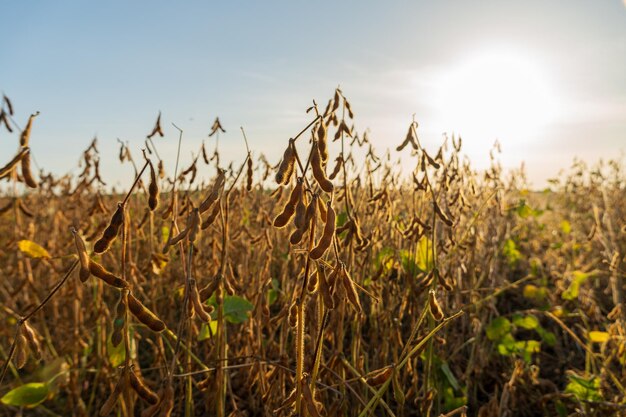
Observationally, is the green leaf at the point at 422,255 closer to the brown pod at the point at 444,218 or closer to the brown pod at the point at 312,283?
the brown pod at the point at 444,218

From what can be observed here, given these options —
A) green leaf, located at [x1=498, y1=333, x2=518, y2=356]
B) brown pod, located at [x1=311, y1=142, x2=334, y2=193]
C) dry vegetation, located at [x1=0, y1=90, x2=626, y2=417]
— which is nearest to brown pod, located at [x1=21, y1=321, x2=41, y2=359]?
dry vegetation, located at [x1=0, y1=90, x2=626, y2=417]

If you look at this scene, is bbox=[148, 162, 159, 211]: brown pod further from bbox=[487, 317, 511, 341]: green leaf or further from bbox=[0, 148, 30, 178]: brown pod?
bbox=[487, 317, 511, 341]: green leaf

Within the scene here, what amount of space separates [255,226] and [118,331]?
236cm

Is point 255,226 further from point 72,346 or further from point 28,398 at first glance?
point 28,398

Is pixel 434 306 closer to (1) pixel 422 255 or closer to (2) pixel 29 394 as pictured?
(1) pixel 422 255

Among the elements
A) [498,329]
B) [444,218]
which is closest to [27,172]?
[444,218]

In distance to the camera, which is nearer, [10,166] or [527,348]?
[10,166]

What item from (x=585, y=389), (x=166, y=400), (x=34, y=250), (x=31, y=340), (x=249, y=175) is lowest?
(x=585, y=389)

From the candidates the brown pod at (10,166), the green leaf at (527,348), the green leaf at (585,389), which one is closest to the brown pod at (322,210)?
the brown pod at (10,166)

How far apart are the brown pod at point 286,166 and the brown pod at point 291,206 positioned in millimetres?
26

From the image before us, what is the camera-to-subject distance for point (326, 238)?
84 cm

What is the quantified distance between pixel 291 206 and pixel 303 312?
25 cm

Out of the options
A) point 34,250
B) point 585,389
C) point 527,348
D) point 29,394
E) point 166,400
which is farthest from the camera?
point 527,348

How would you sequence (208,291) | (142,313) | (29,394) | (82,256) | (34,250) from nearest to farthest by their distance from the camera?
1. (82,256)
2. (142,313)
3. (208,291)
4. (29,394)
5. (34,250)
